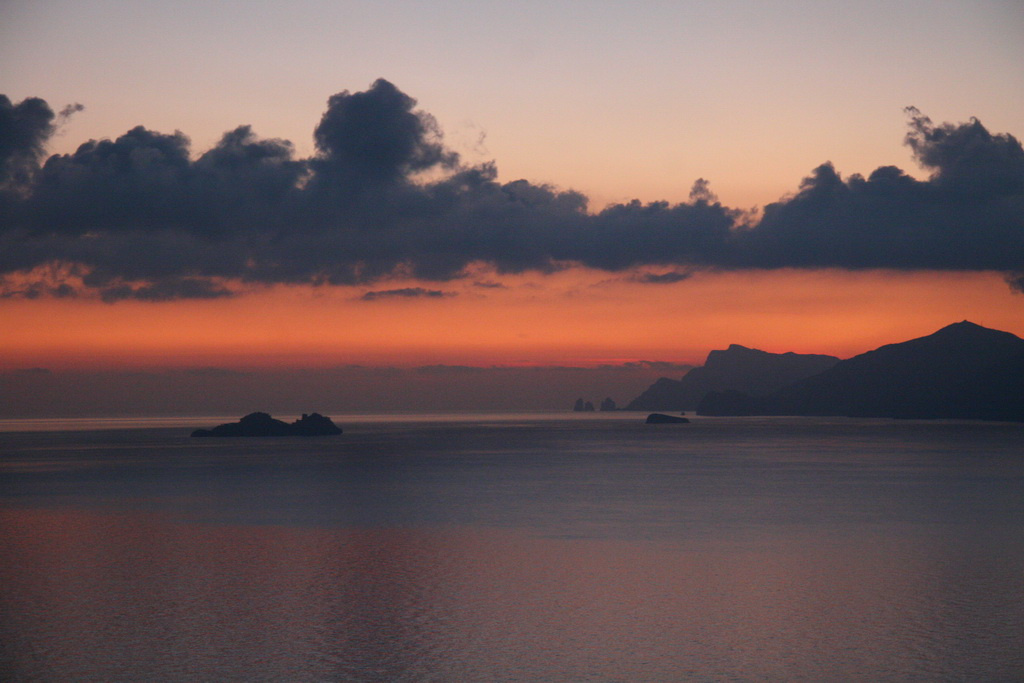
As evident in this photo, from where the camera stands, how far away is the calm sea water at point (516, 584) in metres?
20.1

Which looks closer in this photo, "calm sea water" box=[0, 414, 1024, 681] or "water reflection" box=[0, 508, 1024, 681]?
"water reflection" box=[0, 508, 1024, 681]

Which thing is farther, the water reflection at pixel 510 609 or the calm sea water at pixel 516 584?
the calm sea water at pixel 516 584

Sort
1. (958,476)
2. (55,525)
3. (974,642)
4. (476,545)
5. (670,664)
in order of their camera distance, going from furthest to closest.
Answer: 1. (958,476)
2. (55,525)
3. (476,545)
4. (974,642)
5. (670,664)

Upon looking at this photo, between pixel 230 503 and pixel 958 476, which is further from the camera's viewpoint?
pixel 958 476

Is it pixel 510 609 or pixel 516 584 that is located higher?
pixel 510 609

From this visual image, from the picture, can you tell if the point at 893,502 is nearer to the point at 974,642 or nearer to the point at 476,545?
the point at 476,545

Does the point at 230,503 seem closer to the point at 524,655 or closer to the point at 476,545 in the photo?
the point at 476,545

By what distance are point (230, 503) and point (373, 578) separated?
101 ft

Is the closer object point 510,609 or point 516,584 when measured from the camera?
point 510,609

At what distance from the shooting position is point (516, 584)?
96.5ft

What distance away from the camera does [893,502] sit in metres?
56.1

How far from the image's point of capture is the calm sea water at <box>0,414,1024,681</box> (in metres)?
20.1

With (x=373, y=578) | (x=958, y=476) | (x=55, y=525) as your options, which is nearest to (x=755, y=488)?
(x=958, y=476)

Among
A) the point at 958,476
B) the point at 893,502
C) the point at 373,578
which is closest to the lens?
the point at 373,578
